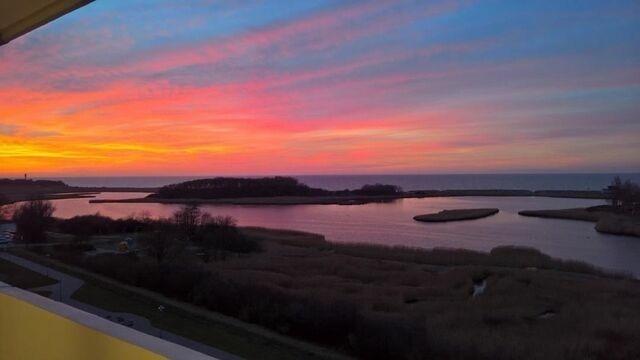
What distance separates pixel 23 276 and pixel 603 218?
1404 inches

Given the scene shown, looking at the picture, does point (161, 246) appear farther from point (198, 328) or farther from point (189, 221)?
point (198, 328)

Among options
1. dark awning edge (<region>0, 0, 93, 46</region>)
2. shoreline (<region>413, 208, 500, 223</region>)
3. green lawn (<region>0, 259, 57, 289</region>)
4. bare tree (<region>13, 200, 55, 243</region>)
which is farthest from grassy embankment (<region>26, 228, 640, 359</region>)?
shoreline (<region>413, 208, 500, 223</region>)

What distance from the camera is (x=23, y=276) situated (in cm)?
1477

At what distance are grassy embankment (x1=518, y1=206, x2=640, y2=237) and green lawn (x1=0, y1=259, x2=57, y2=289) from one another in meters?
30.6

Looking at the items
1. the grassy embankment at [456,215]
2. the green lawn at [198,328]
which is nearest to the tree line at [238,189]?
the grassy embankment at [456,215]

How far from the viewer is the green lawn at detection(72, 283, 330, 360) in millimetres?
10151

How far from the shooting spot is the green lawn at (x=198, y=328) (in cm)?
1015

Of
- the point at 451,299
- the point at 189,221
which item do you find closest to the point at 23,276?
the point at 451,299

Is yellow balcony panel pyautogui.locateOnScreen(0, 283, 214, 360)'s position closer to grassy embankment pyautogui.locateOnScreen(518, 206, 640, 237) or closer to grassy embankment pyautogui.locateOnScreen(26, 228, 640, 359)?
grassy embankment pyautogui.locateOnScreen(26, 228, 640, 359)

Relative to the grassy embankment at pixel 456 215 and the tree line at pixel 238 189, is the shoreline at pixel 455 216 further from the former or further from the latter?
the tree line at pixel 238 189

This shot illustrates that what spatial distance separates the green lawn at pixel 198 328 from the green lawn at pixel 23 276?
3.21 feet

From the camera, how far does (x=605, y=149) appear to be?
959 centimetres

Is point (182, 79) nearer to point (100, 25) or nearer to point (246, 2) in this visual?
point (246, 2)

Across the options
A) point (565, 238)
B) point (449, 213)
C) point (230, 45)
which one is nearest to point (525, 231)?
point (565, 238)
